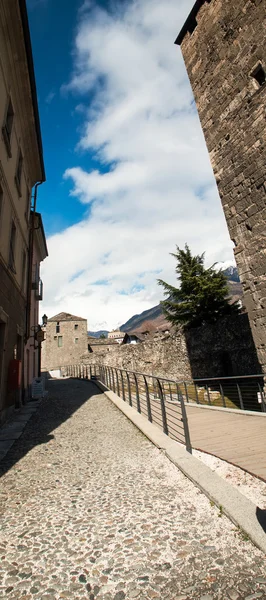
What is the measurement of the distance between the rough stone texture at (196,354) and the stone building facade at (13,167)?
42.1 feet

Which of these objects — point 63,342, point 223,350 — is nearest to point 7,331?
point 223,350

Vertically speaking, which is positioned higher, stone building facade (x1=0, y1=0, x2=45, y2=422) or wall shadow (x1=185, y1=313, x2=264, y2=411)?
stone building facade (x1=0, y1=0, x2=45, y2=422)

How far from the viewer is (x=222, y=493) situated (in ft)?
9.91

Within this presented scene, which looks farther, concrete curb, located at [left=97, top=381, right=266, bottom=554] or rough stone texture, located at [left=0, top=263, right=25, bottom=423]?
rough stone texture, located at [left=0, top=263, right=25, bottom=423]

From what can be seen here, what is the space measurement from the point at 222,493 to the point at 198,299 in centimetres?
2023

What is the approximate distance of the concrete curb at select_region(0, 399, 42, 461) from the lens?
5.45 m

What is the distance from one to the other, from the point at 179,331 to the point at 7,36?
19799 millimetres

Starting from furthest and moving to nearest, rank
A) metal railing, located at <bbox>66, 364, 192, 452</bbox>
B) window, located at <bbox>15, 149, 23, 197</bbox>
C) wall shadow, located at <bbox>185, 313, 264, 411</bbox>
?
1. wall shadow, located at <bbox>185, 313, 264, 411</bbox>
2. window, located at <bbox>15, 149, 23, 197</bbox>
3. metal railing, located at <bbox>66, 364, 192, 452</bbox>

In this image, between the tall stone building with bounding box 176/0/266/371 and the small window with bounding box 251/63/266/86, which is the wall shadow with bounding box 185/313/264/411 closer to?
the tall stone building with bounding box 176/0/266/371

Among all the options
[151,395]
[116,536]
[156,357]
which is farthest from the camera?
[156,357]

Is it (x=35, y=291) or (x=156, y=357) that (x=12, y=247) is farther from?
(x=156, y=357)

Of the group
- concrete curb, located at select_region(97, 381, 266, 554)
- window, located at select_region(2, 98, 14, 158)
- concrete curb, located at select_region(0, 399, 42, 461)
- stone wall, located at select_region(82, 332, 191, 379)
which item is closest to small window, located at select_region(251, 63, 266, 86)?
window, located at select_region(2, 98, 14, 158)

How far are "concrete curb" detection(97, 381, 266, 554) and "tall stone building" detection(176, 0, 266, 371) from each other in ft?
17.4

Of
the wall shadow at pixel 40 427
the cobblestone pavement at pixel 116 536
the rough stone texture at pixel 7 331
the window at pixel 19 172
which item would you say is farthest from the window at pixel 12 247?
the cobblestone pavement at pixel 116 536
